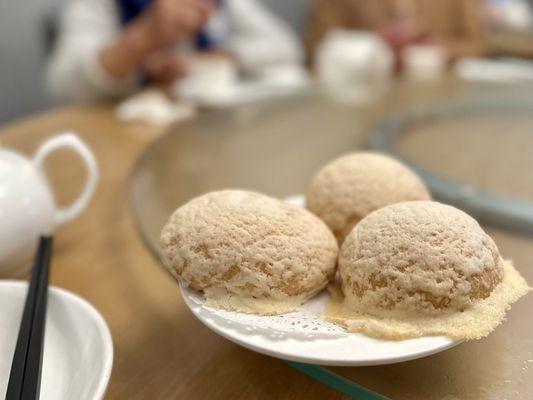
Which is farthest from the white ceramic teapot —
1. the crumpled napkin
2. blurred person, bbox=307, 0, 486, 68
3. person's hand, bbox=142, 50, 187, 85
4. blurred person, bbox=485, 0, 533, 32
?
blurred person, bbox=485, 0, 533, 32

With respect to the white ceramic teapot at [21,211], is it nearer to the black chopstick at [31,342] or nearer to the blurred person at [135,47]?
the black chopstick at [31,342]

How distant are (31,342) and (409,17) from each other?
219cm

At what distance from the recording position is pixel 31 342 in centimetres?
36

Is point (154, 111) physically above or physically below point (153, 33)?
below

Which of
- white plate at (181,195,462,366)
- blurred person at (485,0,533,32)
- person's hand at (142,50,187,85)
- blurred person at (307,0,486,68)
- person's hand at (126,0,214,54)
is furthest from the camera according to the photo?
blurred person at (485,0,533,32)

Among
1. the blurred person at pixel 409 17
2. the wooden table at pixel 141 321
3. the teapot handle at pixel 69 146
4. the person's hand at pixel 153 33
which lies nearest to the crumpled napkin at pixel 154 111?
the person's hand at pixel 153 33

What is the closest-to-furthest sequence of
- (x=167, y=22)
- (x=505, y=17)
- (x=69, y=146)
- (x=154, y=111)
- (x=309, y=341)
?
(x=309, y=341) → (x=69, y=146) → (x=154, y=111) → (x=167, y=22) → (x=505, y=17)

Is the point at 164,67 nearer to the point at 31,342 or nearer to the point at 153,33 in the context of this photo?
the point at 153,33

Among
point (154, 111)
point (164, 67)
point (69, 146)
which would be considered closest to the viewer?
point (69, 146)

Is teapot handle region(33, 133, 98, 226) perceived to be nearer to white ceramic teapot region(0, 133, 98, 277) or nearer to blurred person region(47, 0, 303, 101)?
white ceramic teapot region(0, 133, 98, 277)

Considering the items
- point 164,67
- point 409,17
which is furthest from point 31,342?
point 409,17

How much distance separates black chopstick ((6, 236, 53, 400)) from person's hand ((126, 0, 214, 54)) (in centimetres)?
93

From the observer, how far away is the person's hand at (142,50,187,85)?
1.44 metres

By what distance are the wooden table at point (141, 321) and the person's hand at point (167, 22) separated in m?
0.58
